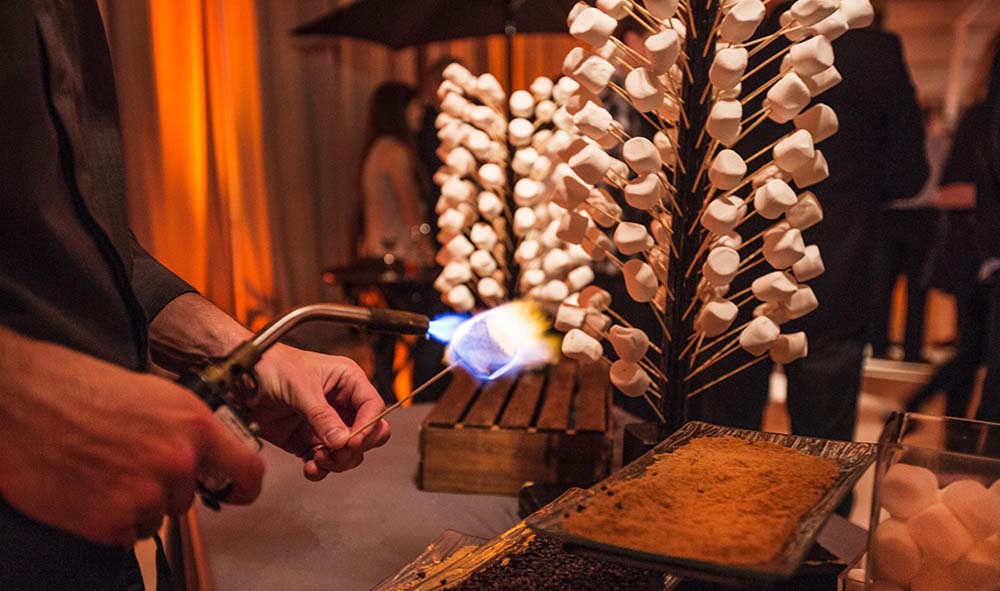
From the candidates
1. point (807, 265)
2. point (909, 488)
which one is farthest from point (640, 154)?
point (909, 488)

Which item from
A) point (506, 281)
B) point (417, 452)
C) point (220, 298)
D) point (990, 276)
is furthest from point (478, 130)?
point (220, 298)

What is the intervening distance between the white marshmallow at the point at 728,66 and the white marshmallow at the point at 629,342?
0.33 metres

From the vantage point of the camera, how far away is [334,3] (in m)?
4.83

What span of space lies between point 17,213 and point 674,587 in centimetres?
Result: 73

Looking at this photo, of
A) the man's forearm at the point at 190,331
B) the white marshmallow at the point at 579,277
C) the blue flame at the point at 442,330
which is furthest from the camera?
the white marshmallow at the point at 579,277

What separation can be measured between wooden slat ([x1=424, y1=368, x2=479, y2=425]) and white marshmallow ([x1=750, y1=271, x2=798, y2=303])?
51 cm

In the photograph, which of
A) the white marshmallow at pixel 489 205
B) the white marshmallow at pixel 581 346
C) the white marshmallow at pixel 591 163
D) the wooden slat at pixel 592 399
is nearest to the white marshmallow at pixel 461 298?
the white marshmallow at pixel 489 205

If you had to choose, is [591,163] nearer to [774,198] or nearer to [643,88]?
[643,88]

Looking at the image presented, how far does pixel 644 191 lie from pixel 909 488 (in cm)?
45

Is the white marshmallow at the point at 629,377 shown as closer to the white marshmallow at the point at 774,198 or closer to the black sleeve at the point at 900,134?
the white marshmallow at the point at 774,198

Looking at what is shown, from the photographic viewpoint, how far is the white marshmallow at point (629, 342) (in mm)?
1031

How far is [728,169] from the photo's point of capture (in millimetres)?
945

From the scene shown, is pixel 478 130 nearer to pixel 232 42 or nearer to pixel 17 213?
pixel 17 213

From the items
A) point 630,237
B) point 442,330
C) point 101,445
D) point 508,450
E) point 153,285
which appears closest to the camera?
point 101,445
